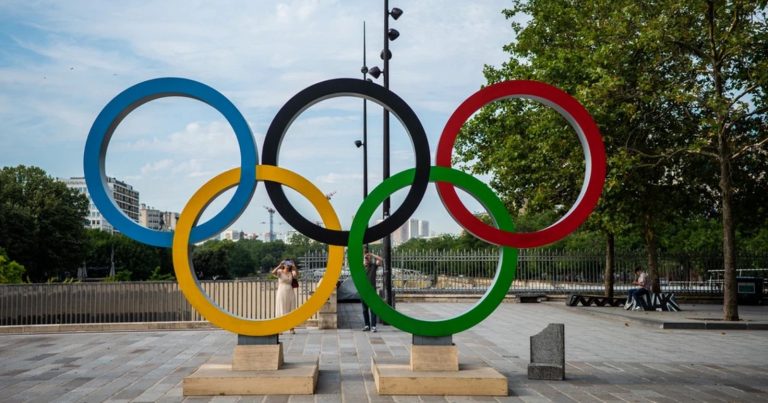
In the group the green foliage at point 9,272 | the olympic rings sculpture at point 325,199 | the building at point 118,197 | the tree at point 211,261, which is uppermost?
the building at point 118,197

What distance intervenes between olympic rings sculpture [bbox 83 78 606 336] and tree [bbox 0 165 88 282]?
143 feet

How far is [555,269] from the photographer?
29.6 metres

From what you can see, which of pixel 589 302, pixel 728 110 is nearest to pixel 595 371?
pixel 728 110

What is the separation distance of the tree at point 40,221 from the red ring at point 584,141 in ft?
150

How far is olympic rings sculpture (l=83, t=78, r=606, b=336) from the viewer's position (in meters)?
10.4

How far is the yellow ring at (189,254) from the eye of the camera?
10.4m

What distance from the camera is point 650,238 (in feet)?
84.9

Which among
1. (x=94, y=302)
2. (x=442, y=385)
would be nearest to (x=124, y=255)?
(x=94, y=302)

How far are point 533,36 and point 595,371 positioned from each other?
18523 millimetres

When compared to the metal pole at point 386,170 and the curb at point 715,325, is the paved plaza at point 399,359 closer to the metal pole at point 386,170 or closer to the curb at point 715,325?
the curb at point 715,325

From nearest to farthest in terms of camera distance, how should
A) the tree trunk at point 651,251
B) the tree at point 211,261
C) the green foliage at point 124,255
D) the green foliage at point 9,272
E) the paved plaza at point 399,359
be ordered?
the paved plaza at point 399,359 < the green foliage at point 9,272 < the tree trunk at point 651,251 < the green foliage at point 124,255 < the tree at point 211,261

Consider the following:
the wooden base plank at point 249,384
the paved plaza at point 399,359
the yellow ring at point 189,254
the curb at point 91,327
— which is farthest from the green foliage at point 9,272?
the wooden base plank at point 249,384

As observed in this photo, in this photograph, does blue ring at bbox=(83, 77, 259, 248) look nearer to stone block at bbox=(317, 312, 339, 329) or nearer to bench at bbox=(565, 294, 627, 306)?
stone block at bbox=(317, 312, 339, 329)

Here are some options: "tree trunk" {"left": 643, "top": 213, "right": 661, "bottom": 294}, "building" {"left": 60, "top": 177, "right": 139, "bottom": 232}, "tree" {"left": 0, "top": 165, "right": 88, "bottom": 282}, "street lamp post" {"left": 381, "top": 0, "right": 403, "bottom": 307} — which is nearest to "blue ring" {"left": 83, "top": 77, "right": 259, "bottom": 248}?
"street lamp post" {"left": 381, "top": 0, "right": 403, "bottom": 307}
